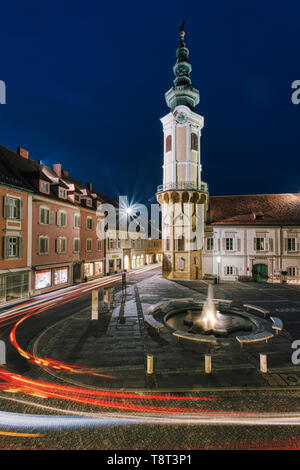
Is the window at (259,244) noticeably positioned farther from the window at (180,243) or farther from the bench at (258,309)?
the bench at (258,309)

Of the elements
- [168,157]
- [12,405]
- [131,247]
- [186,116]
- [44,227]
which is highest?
[186,116]

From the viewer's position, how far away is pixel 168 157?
30.3 m

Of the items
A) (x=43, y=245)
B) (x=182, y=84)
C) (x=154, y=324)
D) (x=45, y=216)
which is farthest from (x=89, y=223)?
(x=182, y=84)

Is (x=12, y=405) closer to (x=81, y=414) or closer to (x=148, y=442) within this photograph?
(x=81, y=414)

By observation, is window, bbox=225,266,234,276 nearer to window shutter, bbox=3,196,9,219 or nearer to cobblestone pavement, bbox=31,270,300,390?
cobblestone pavement, bbox=31,270,300,390

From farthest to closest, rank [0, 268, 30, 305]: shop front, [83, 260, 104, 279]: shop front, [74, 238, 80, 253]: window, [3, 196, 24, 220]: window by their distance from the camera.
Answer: [83, 260, 104, 279]: shop front < [74, 238, 80, 253]: window < [3, 196, 24, 220]: window < [0, 268, 30, 305]: shop front

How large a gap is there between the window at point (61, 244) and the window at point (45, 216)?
2351mm

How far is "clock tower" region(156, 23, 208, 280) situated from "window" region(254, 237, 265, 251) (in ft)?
23.3

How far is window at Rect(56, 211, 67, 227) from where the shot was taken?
24.0 metres

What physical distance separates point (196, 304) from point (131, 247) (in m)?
24.8

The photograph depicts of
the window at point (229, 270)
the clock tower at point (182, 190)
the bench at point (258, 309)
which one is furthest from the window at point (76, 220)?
the bench at point (258, 309)

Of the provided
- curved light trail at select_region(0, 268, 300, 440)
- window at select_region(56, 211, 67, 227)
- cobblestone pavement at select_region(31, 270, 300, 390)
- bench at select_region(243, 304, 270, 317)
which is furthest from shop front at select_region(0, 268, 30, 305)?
bench at select_region(243, 304, 270, 317)

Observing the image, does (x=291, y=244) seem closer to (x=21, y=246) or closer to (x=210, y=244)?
(x=210, y=244)

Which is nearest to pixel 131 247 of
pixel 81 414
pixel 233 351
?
pixel 233 351
